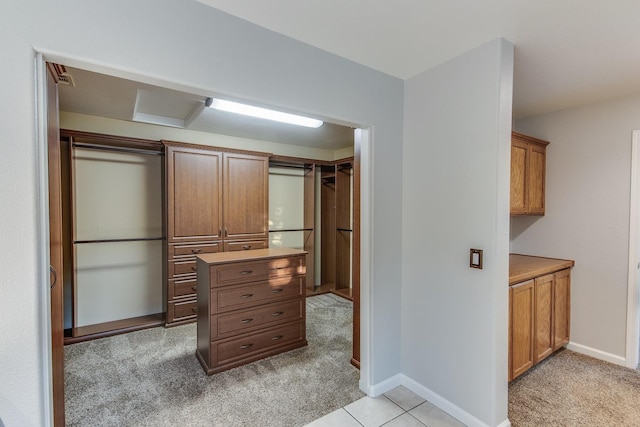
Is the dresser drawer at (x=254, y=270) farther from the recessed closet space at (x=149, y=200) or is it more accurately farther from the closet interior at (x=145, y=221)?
the closet interior at (x=145, y=221)

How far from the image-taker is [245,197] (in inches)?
156

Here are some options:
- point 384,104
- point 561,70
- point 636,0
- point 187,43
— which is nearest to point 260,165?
point 384,104

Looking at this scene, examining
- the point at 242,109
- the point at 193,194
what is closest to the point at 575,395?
the point at 242,109

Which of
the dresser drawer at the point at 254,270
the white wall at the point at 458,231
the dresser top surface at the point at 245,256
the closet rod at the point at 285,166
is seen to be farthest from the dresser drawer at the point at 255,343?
the closet rod at the point at 285,166

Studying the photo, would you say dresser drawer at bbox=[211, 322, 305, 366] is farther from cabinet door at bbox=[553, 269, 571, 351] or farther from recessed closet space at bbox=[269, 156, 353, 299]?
cabinet door at bbox=[553, 269, 571, 351]

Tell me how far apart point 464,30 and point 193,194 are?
3.08 metres

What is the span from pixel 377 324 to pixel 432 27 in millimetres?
2004

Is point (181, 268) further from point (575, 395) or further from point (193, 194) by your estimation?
point (575, 395)

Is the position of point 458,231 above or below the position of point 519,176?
A: below

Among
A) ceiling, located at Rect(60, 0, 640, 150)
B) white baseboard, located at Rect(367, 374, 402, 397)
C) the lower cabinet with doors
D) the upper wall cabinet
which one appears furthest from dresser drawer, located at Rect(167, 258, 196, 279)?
the upper wall cabinet

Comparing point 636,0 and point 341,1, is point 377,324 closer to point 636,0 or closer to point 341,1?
point 341,1

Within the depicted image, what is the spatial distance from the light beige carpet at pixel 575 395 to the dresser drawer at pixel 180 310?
3.25 meters

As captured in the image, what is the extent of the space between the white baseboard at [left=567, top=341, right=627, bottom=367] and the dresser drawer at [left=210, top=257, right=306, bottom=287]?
2778 millimetres

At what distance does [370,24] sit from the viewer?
1.73m
